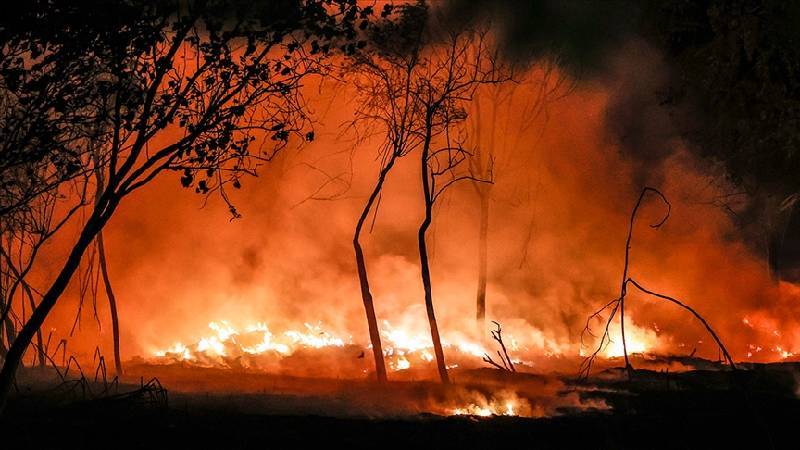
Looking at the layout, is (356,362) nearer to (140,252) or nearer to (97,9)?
(140,252)

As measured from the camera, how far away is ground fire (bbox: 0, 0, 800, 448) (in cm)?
1606

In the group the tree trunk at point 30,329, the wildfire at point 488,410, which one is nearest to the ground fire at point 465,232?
the wildfire at point 488,410

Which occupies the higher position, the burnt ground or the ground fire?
the ground fire

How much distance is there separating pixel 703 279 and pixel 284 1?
801 inches

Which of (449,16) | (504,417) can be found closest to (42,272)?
(449,16)

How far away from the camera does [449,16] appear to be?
24109mm

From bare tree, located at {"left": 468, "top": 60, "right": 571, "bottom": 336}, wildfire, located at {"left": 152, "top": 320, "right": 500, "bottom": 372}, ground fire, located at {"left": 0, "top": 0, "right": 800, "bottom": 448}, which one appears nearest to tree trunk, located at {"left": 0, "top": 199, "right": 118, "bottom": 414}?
ground fire, located at {"left": 0, "top": 0, "right": 800, "bottom": 448}

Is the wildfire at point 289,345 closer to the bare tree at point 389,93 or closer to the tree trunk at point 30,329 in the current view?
the bare tree at point 389,93

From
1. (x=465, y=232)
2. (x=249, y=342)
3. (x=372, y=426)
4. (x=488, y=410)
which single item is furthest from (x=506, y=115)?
(x=372, y=426)

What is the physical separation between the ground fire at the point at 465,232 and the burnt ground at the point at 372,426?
31 centimetres

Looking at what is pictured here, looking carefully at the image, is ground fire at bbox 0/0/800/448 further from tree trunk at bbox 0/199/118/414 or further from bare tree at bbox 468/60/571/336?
tree trunk at bbox 0/199/118/414

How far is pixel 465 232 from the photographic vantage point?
26.7 meters

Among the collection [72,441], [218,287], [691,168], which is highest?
[691,168]

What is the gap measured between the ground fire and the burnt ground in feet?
1.02
